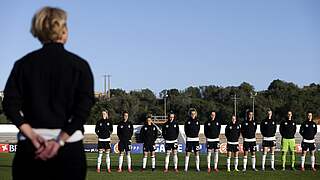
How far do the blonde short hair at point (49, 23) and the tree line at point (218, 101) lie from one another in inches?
2722

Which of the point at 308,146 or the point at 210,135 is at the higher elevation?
the point at 210,135

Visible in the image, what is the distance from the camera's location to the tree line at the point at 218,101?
8388 centimetres

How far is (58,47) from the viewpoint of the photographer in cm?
430

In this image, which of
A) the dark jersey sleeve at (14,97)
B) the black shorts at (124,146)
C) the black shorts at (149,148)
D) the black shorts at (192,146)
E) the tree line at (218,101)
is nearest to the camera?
the dark jersey sleeve at (14,97)

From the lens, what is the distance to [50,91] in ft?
13.9

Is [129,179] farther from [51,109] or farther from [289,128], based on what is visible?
[51,109]

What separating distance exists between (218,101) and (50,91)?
104 meters

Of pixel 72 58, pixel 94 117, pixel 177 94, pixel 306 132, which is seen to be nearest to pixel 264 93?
pixel 177 94

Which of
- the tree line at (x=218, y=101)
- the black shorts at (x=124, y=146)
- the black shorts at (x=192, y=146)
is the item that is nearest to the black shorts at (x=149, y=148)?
the black shorts at (x=124, y=146)

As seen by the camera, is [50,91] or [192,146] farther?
[192,146]

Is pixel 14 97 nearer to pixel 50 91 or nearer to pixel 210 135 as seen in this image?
pixel 50 91

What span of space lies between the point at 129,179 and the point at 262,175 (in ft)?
14.4

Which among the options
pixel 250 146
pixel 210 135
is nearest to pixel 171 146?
pixel 210 135

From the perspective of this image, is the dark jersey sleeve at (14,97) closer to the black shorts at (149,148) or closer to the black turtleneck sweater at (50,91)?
the black turtleneck sweater at (50,91)
